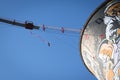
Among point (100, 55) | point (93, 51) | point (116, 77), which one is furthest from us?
point (93, 51)

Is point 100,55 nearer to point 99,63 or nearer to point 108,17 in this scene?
point 99,63

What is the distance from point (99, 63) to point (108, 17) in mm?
1079

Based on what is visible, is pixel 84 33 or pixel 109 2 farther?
pixel 84 33

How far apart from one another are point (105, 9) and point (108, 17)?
9.5 inches

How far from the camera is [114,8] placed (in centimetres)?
542

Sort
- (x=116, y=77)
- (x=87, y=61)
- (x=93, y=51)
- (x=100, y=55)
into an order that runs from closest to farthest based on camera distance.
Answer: (x=116, y=77) → (x=100, y=55) → (x=93, y=51) → (x=87, y=61)

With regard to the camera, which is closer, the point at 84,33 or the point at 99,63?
the point at 99,63

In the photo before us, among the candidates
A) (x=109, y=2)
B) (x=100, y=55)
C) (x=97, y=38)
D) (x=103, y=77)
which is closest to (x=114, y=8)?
(x=109, y=2)

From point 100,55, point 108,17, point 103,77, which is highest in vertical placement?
point 108,17

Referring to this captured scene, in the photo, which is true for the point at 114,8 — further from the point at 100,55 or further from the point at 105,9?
the point at 100,55

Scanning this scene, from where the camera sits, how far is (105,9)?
5.50 meters

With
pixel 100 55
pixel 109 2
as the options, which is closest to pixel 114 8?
pixel 109 2

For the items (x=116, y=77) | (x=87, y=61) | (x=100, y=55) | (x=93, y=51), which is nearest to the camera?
(x=116, y=77)

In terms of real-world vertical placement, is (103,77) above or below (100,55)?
below
